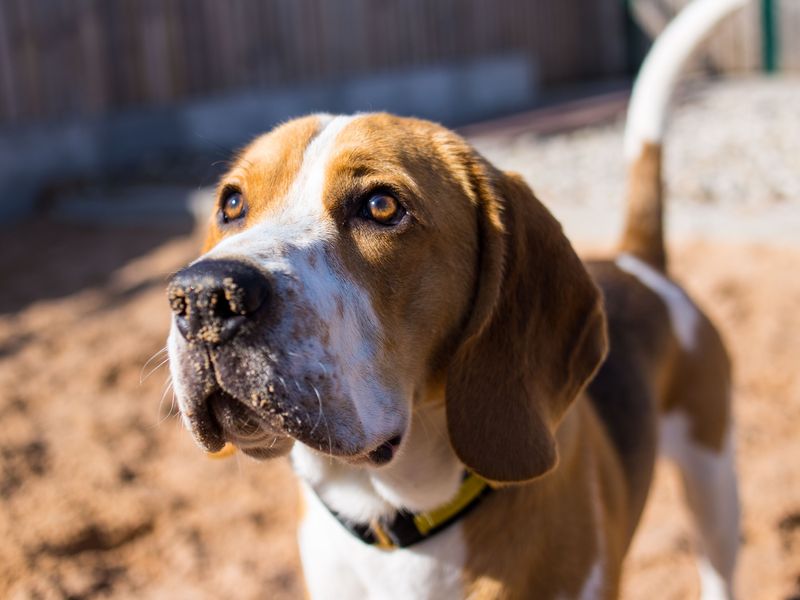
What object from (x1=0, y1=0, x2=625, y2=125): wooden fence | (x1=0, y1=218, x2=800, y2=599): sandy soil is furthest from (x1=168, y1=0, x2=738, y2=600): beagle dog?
(x1=0, y1=0, x2=625, y2=125): wooden fence

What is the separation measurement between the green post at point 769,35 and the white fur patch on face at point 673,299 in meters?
13.6

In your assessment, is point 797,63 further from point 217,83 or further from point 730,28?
point 217,83

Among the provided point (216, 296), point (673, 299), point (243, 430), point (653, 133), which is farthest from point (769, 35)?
point (216, 296)

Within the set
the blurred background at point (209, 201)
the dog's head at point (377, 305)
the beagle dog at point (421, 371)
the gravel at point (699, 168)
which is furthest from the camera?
the gravel at point (699, 168)

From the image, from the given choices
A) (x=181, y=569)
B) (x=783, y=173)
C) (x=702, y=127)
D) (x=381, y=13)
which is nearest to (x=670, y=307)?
(x=181, y=569)

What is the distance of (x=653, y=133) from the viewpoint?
3594mm

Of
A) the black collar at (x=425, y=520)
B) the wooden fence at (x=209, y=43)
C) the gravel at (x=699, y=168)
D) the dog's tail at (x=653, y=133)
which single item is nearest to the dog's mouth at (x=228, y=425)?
the black collar at (x=425, y=520)

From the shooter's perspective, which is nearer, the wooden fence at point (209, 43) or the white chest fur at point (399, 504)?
the white chest fur at point (399, 504)

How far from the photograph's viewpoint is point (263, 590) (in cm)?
358

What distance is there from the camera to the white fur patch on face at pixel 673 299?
11.1 feet

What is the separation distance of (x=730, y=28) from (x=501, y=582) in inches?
615

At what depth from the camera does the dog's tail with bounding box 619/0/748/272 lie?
357cm

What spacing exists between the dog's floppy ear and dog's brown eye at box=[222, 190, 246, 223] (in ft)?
2.04

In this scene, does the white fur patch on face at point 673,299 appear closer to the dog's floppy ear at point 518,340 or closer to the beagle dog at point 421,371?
the beagle dog at point 421,371
